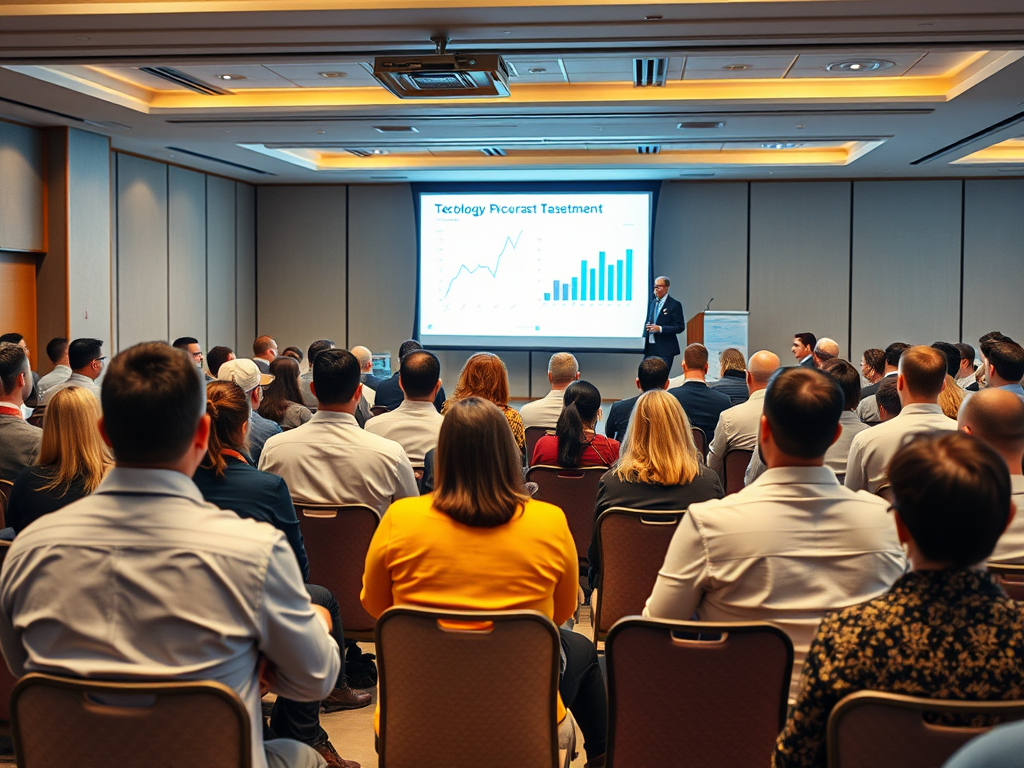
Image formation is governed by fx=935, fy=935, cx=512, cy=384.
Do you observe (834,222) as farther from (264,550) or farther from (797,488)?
(264,550)

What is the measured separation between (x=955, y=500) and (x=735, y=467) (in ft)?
11.2

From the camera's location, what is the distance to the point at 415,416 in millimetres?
4668

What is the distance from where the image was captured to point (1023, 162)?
11.9m

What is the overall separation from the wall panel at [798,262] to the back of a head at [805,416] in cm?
1171

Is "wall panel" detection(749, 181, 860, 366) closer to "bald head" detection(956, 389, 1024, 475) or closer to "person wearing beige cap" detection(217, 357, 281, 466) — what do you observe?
"person wearing beige cap" detection(217, 357, 281, 466)

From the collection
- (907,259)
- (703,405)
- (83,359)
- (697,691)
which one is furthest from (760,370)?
(907,259)

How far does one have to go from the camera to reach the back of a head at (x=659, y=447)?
11.2 feet

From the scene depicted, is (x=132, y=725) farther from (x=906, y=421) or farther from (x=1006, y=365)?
(x=1006, y=365)

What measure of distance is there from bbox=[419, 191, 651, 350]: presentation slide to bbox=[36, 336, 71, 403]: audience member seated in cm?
596

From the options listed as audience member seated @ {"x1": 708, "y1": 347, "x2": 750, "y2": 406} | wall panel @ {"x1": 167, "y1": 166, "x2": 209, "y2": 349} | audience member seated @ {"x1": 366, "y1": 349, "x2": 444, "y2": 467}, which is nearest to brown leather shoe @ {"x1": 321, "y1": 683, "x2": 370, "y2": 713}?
audience member seated @ {"x1": 366, "y1": 349, "x2": 444, "y2": 467}

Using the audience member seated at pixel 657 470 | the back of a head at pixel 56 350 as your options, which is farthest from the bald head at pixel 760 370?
the back of a head at pixel 56 350

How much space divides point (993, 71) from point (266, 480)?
6774 millimetres

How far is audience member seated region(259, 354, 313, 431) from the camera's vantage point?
546cm

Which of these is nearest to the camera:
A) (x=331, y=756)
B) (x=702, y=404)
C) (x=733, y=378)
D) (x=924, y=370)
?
(x=331, y=756)
